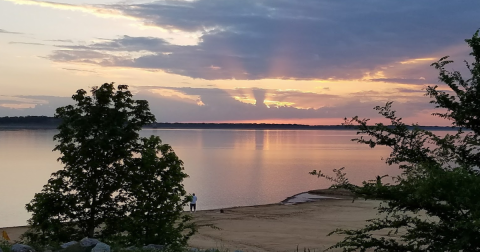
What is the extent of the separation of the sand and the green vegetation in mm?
6196

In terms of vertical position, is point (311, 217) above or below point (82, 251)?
below

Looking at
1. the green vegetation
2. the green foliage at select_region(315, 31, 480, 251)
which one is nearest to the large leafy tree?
the green vegetation

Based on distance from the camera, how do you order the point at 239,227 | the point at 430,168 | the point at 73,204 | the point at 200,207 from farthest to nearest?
the point at 200,207 < the point at 239,227 < the point at 73,204 < the point at 430,168

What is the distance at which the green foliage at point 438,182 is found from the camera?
701cm

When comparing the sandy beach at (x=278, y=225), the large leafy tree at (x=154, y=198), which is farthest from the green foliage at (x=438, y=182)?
the sandy beach at (x=278, y=225)

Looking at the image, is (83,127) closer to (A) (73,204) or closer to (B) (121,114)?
(B) (121,114)

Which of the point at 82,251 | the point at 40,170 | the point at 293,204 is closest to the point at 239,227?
the point at 293,204

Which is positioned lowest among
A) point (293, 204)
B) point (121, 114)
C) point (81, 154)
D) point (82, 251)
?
point (293, 204)

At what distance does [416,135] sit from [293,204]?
33.8m

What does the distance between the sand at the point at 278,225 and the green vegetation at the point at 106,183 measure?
6.20m

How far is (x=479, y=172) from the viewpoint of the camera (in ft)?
28.1

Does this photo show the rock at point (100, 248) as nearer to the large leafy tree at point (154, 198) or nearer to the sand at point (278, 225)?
the large leafy tree at point (154, 198)

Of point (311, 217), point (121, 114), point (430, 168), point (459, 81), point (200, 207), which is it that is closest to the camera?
point (430, 168)

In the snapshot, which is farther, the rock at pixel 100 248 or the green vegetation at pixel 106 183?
the green vegetation at pixel 106 183
